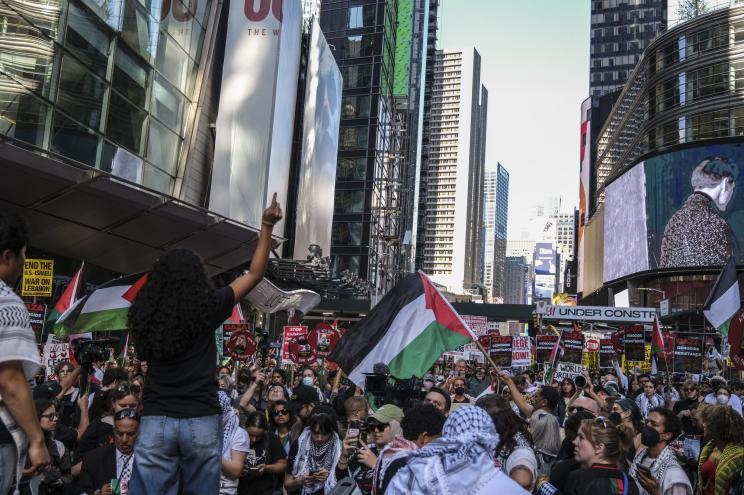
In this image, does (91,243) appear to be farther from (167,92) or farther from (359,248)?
(359,248)

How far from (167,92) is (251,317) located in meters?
16.2

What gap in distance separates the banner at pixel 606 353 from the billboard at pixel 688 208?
41.1 metres

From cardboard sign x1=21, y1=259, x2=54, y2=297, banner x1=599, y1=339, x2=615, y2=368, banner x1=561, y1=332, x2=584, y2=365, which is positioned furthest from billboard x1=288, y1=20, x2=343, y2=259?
cardboard sign x1=21, y1=259, x2=54, y2=297

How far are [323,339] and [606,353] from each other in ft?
30.5

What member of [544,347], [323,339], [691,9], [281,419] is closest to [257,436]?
[281,419]

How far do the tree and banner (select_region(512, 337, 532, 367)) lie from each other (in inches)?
2346

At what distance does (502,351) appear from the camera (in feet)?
64.4

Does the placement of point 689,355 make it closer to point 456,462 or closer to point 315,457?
point 315,457

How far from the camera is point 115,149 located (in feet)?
82.7

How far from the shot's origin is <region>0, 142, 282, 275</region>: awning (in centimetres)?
2034

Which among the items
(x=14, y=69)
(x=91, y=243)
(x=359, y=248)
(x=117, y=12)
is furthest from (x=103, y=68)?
(x=359, y=248)

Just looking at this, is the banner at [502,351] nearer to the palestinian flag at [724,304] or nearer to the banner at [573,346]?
the banner at [573,346]

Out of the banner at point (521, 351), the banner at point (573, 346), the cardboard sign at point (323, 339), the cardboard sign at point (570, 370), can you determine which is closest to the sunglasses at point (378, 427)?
the cardboard sign at point (570, 370)

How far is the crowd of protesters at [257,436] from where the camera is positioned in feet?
11.4
